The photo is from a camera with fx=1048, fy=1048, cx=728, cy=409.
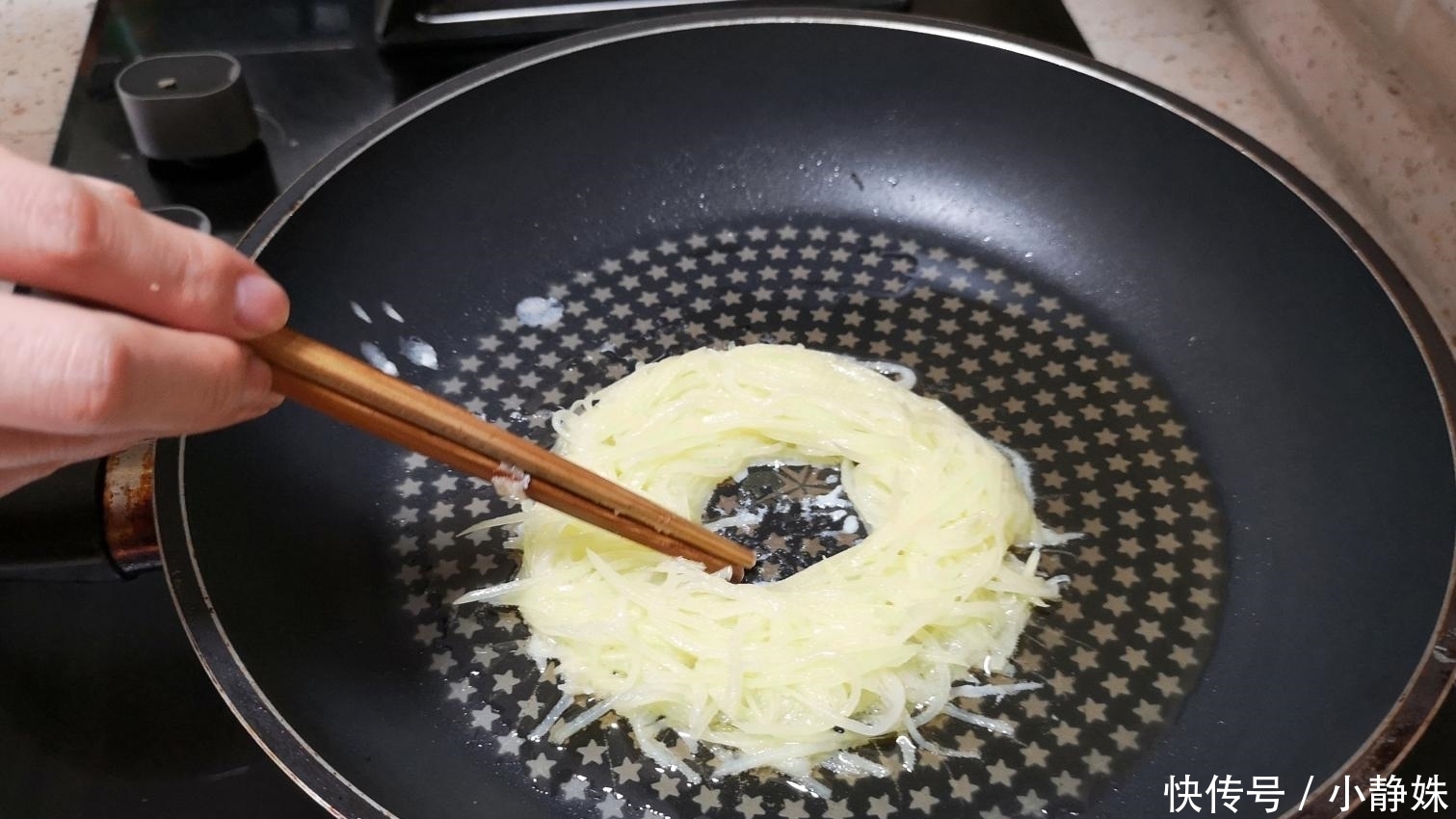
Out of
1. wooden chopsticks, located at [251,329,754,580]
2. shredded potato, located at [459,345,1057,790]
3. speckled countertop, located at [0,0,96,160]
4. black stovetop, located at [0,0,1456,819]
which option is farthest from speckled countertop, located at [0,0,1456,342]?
wooden chopsticks, located at [251,329,754,580]

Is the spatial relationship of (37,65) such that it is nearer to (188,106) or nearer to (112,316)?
(188,106)

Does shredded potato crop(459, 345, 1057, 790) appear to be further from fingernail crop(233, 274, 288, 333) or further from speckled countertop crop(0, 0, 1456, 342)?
speckled countertop crop(0, 0, 1456, 342)

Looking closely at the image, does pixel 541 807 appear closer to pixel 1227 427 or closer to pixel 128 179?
pixel 1227 427

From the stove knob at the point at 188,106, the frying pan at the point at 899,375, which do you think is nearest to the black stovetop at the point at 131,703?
the stove knob at the point at 188,106

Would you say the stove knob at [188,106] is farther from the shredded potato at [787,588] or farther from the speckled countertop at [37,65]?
the shredded potato at [787,588]

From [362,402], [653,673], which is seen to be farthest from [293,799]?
[362,402]
